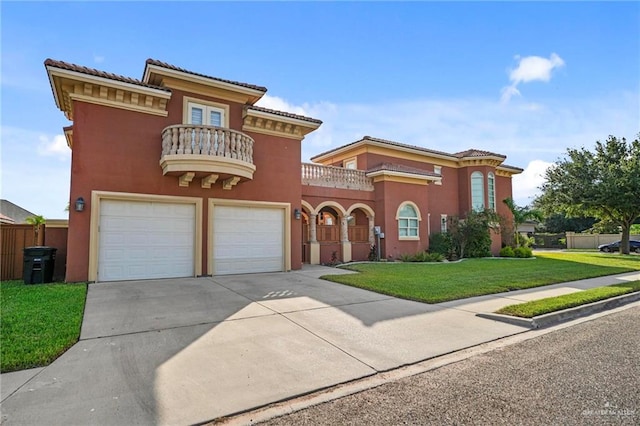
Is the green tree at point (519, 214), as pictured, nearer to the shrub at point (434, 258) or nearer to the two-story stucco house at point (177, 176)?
the shrub at point (434, 258)

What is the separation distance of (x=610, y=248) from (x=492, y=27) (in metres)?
32.0

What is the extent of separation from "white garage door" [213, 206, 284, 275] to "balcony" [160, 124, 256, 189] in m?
1.64

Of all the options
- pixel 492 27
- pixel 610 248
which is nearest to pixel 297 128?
pixel 492 27

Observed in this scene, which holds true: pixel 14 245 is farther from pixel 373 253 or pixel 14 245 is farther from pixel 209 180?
pixel 373 253

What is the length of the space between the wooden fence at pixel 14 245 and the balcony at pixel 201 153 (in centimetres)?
487

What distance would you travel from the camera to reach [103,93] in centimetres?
1027

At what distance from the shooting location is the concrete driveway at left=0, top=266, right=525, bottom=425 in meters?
3.27

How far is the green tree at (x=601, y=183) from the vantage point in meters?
23.1

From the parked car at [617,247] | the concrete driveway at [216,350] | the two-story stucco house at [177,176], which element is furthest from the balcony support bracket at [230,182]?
the parked car at [617,247]

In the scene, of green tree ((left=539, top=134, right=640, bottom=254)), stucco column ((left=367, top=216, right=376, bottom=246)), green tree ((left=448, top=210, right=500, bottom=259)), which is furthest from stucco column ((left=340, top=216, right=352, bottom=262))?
green tree ((left=539, top=134, right=640, bottom=254))

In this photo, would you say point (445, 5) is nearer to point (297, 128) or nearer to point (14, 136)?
point (297, 128)

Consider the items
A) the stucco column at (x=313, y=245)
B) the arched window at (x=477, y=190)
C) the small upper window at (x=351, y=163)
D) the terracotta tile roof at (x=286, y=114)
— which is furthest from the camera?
the arched window at (x=477, y=190)

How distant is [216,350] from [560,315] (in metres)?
6.54

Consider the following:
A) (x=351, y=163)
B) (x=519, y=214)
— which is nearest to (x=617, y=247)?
(x=519, y=214)
